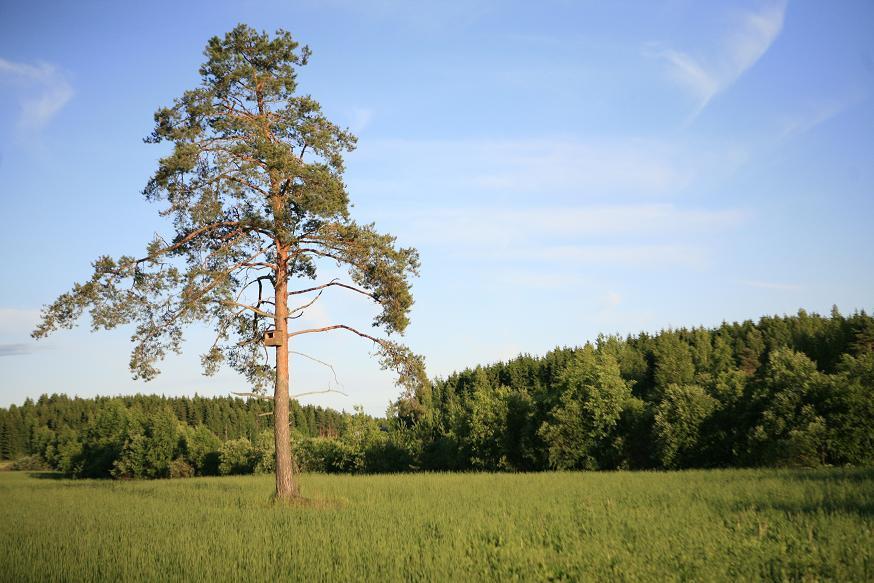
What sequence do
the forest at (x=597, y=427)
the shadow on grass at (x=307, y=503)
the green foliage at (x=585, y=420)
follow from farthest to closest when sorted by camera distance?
the green foliage at (x=585, y=420)
the forest at (x=597, y=427)
the shadow on grass at (x=307, y=503)

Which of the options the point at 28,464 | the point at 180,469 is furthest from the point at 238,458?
the point at 28,464

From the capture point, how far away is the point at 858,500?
14.5 meters

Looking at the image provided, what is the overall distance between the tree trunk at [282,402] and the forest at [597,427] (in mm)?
2186

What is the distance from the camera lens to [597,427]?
40.3 metres

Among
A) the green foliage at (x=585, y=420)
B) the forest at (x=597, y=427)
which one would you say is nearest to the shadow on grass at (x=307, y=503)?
the forest at (x=597, y=427)

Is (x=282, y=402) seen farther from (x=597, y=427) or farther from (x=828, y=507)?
(x=597, y=427)

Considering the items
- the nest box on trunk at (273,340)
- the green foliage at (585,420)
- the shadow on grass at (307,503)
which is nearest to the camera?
the shadow on grass at (307,503)

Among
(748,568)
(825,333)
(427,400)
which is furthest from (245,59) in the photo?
(825,333)

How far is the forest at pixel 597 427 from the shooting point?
30.7 meters

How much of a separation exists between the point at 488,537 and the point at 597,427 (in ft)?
97.0

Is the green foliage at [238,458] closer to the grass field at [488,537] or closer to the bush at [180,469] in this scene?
the bush at [180,469]

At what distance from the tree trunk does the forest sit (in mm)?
2186

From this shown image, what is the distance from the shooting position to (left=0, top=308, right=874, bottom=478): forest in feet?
101

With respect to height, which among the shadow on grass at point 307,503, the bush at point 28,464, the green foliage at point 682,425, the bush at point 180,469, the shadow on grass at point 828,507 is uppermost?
the green foliage at point 682,425
